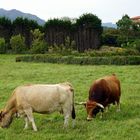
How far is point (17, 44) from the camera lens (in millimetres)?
50781

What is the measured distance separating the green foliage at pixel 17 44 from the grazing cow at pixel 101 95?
3635cm

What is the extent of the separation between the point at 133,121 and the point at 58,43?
4262cm

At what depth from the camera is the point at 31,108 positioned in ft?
39.0

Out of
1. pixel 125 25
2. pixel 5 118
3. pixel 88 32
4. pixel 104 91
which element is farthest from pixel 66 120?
pixel 125 25

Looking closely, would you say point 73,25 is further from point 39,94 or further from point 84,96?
point 39,94

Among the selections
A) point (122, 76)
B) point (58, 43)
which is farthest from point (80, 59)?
point (58, 43)

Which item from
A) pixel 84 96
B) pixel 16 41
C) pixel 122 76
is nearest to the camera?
pixel 84 96

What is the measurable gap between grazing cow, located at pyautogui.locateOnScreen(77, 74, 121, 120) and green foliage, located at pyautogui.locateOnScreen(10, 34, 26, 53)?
36.4m

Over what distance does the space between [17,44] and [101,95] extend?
3798 cm

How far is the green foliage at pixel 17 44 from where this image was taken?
50469 millimetres

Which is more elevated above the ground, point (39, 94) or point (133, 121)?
point (39, 94)

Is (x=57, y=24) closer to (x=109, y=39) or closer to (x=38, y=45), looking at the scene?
(x=38, y=45)

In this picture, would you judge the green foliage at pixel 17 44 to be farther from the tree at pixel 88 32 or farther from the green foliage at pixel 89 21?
the green foliage at pixel 89 21

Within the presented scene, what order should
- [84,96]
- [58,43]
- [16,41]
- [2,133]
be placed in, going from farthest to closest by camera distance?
[58,43] → [16,41] → [84,96] → [2,133]
